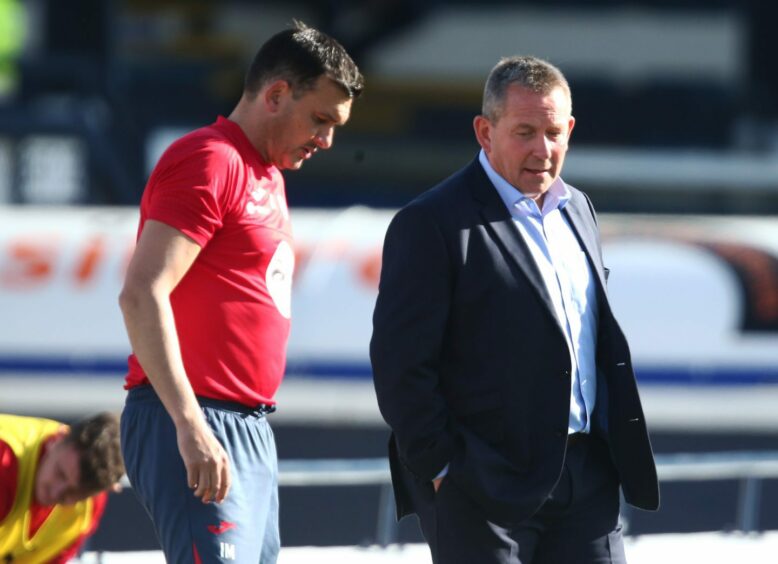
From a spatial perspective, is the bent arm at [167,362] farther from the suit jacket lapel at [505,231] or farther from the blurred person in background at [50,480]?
the blurred person in background at [50,480]

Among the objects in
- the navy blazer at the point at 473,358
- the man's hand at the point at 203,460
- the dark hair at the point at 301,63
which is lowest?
the man's hand at the point at 203,460

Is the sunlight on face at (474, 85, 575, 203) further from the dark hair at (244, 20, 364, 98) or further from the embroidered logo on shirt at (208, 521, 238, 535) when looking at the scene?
the embroidered logo on shirt at (208, 521, 238, 535)

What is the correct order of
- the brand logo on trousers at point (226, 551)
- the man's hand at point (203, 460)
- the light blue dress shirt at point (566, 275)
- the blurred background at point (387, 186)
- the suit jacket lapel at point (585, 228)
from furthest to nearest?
the blurred background at point (387, 186) → the suit jacket lapel at point (585, 228) → the light blue dress shirt at point (566, 275) → the brand logo on trousers at point (226, 551) → the man's hand at point (203, 460)

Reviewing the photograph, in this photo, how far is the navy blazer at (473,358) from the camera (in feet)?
9.50

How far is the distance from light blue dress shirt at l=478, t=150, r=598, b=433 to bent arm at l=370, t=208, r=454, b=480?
210mm

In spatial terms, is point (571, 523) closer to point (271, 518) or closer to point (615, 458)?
point (615, 458)

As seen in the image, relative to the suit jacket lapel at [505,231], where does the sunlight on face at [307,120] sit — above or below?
above

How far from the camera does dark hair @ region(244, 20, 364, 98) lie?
306cm

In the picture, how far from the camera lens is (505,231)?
9.75ft

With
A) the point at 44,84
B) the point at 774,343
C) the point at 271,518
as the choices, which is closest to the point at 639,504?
the point at 271,518

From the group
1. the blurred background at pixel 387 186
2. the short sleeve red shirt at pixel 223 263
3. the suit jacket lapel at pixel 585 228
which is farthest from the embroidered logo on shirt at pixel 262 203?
the blurred background at pixel 387 186

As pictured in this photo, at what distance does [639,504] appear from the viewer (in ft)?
10.1

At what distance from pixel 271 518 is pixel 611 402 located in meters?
0.80

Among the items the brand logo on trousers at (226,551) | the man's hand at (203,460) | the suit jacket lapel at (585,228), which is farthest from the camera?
the suit jacket lapel at (585,228)
